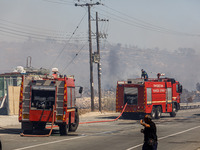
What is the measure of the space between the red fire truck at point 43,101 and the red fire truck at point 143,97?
1332 centimetres

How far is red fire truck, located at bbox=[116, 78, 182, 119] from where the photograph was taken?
113ft

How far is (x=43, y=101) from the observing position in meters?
21.7

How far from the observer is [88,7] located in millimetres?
47625

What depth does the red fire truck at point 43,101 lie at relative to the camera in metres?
21.3

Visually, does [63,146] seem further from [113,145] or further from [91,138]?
[91,138]

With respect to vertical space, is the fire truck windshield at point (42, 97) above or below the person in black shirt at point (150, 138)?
above

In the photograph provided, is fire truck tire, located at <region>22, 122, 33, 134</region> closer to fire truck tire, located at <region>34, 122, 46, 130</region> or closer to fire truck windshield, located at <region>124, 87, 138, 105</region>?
fire truck tire, located at <region>34, 122, 46, 130</region>

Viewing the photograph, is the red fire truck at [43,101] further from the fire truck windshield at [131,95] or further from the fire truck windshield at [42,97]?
the fire truck windshield at [131,95]

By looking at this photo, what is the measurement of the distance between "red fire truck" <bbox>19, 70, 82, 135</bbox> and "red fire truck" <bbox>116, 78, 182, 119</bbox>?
43.7ft

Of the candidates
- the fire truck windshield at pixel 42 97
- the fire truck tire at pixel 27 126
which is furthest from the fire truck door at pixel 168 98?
the fire truck tire at pixel 27 126

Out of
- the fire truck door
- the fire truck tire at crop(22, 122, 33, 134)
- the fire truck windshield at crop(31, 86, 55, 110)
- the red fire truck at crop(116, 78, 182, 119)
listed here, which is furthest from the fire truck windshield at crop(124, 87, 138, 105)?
the fire truck tire at crop(22, 122, 33, 134)

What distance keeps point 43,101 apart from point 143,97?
1408cm

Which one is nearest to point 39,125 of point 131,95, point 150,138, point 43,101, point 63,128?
point 63,128

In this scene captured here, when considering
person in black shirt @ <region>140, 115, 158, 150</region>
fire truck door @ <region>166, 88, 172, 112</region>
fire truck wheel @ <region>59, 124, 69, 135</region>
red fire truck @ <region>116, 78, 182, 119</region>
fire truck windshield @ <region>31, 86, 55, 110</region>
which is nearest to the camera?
person in black shirt @ <region>140, 115, 158, 150</region>
